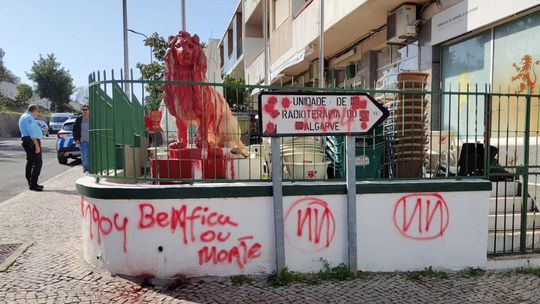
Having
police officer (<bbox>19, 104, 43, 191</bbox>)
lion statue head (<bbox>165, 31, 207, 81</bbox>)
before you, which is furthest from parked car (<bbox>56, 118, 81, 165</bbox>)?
lion statue head (<bbox>165, 31, 207, 81</bbox>)

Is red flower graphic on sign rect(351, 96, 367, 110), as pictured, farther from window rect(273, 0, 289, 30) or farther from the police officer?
window rect(273, 0, 289, 30)

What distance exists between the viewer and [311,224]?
161 inches

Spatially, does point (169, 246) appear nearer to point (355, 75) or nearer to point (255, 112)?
point (255, 112)

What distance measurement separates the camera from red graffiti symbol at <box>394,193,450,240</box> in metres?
4.22

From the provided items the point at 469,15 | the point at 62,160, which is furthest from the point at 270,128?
the point at 62,160

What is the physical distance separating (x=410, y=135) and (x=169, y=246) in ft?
9.93

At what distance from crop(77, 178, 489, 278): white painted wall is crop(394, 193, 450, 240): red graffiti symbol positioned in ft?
0.03

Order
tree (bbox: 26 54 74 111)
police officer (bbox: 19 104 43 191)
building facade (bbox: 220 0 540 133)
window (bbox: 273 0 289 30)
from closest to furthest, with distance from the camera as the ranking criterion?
building facade (bbox: 220 0 540 133) < police officer (bbox: 19 104 43 191) < window (bbox: 273 0 289 30) < tree (bbox: 26 54 74 111)

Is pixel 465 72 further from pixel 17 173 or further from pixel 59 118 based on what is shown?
pixel 59 118

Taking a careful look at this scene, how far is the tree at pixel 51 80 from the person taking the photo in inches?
Answer: 2143

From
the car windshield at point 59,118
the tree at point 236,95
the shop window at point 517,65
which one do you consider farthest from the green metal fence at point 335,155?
the car windshield at point 59,118

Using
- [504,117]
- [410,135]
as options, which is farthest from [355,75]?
[410,135]

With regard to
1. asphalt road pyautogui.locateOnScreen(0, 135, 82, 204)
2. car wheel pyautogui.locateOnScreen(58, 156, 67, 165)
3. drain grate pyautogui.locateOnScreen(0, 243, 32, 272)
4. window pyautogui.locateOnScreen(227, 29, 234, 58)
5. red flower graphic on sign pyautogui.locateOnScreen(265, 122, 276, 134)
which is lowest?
drain grate pyautogui.locateOnScreen(0, 243, 32, 272)

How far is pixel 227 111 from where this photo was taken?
15.5 ft
